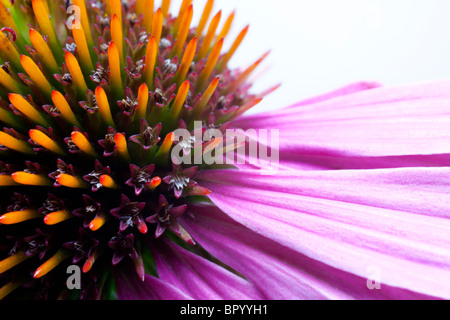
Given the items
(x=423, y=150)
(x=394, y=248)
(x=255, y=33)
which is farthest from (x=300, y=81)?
(x=394, y=248)

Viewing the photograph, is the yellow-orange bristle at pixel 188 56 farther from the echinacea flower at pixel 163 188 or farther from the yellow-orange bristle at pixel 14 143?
the yellow-orange bristle at pixel 14 143

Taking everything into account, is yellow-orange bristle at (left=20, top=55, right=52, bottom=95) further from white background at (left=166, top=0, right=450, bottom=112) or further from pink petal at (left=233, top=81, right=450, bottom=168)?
white background at (left=166, top=0, right=450, bottom=112)

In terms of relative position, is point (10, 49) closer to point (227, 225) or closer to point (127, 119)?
point (127, 119)

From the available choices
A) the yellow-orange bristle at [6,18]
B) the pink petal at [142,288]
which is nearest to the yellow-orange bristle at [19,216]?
the pink petal at [142,288]

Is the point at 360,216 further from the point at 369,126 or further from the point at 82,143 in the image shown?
the point at 82,143

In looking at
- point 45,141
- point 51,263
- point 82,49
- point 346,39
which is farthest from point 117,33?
point 346,39
